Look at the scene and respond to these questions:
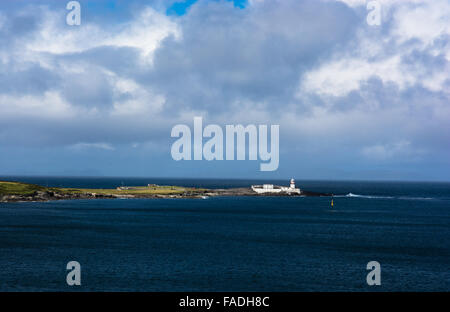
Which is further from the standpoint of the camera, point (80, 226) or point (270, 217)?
point (270, 217)

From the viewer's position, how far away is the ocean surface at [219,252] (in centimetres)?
4978

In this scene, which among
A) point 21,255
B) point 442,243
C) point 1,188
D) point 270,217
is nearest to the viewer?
point 21,255

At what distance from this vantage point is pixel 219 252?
222ft

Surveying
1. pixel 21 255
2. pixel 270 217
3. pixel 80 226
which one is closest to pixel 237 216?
pixel 270 217

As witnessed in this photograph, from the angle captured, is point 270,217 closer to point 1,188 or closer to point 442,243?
point 442,243

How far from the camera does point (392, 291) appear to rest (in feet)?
155

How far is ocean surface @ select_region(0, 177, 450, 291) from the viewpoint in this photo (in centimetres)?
4978

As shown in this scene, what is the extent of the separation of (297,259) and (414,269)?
14.8 meters

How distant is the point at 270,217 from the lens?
12075 cm

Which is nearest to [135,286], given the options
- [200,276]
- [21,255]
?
[200,276]

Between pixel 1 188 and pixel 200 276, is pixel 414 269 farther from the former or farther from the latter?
pixel 1 188

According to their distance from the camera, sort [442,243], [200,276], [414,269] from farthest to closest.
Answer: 1. [442,243]
2. [414,269]
3. [200,276]

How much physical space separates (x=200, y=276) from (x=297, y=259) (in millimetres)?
16481
